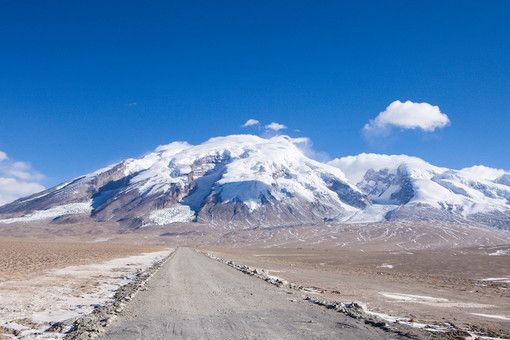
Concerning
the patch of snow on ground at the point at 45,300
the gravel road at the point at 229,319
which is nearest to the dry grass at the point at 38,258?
the patch of snow on ground at the point at 45,300

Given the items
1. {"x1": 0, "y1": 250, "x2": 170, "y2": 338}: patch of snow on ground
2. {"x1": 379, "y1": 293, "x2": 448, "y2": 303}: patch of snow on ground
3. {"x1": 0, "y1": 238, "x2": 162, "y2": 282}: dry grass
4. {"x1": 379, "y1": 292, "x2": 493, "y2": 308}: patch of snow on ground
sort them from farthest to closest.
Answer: {"x1": 0, "y1": 238, "x2": 162, "y2": 282}: dry grass, {"x1": 379, "y1": 293, "x2": 448, "y2": 303}: patch of snow on ground, {"x1": 379, "y1": 292, "x2": 493, "y2": 308}: patch of snow on ground, {"x1": 0, "y1": 250, "x2": 170, "y2": 338}: patch of snow on ground

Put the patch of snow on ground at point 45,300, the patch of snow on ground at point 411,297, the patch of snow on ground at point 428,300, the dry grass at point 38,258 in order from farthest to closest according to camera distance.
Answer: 1. the dry grass at point 38,258
2. the patch of snow on ground at point 411,297
3. the patch of snow on ground at point 428,300
4. the patch of snow on ground at point 45,300

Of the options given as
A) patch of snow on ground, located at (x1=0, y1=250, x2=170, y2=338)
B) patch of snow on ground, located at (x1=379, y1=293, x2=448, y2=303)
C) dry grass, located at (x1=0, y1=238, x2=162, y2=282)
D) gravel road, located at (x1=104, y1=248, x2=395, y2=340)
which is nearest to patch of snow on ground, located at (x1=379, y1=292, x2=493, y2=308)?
patch of snow on ground, located at (x1=379, y1=293, x2=448, y2=303)

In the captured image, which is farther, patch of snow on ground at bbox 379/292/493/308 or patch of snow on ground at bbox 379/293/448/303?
patch of snow on ground at bbox 379/293/448/303

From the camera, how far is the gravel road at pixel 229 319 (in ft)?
46.1

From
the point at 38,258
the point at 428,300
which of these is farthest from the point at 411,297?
the point at 38,258

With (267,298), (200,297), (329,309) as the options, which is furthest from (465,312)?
(200,297)

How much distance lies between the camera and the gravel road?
46.1 feet

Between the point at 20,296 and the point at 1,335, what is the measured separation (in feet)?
28.9

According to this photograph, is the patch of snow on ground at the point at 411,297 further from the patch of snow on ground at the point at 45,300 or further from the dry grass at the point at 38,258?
the dry grass at the point at 38,258

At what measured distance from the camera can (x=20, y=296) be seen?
2159cm

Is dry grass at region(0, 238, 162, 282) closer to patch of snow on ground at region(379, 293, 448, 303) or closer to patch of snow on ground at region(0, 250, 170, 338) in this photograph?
patch of snow on ground at region(0, 250, 170, 338)

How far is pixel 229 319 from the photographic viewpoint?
54.9 feet

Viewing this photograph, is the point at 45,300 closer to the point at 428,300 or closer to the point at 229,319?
the point at 229,319
